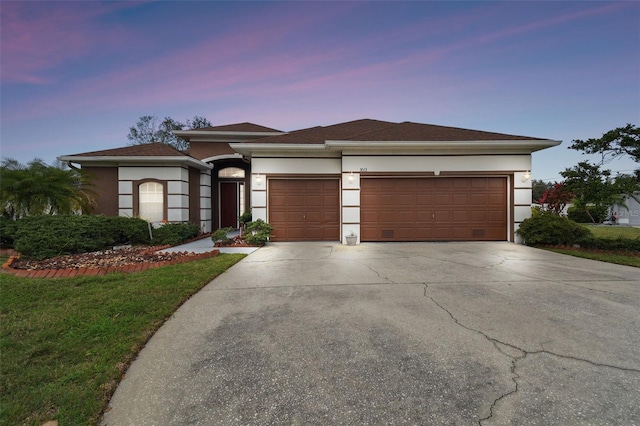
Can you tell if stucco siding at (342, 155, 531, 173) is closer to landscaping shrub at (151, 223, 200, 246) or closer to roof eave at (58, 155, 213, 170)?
landscaping shrub at (151, 223, 200, 246)

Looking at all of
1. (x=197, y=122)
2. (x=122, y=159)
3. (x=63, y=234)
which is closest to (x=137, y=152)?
(x=122, y=159)

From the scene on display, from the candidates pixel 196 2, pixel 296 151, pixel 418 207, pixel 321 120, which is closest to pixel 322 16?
pixel 196 2

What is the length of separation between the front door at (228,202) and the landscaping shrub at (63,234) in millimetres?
5752

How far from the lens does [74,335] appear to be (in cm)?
279

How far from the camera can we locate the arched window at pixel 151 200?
10891 mm

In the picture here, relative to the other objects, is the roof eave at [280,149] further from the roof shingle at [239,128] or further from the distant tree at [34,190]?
the distant tree at [34,190]

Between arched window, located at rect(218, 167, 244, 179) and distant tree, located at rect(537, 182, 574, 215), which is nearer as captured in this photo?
arched window, located at rect(218, 167, 244, 179)

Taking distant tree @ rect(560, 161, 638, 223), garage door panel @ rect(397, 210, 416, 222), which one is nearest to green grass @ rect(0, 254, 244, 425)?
garage door panel @ rect(397, 210, 416, 222)

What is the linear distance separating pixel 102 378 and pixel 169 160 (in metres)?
9.97

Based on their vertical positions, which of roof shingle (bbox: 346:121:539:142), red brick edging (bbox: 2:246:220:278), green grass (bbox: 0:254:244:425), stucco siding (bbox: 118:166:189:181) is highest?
roof shingle (bbox: 346:121:539:142)

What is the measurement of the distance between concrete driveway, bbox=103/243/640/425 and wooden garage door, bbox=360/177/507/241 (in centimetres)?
500

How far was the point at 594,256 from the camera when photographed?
7.01 meters

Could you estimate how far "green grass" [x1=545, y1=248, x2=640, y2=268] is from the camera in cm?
627

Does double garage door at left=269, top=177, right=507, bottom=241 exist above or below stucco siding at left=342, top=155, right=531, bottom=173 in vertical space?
below
